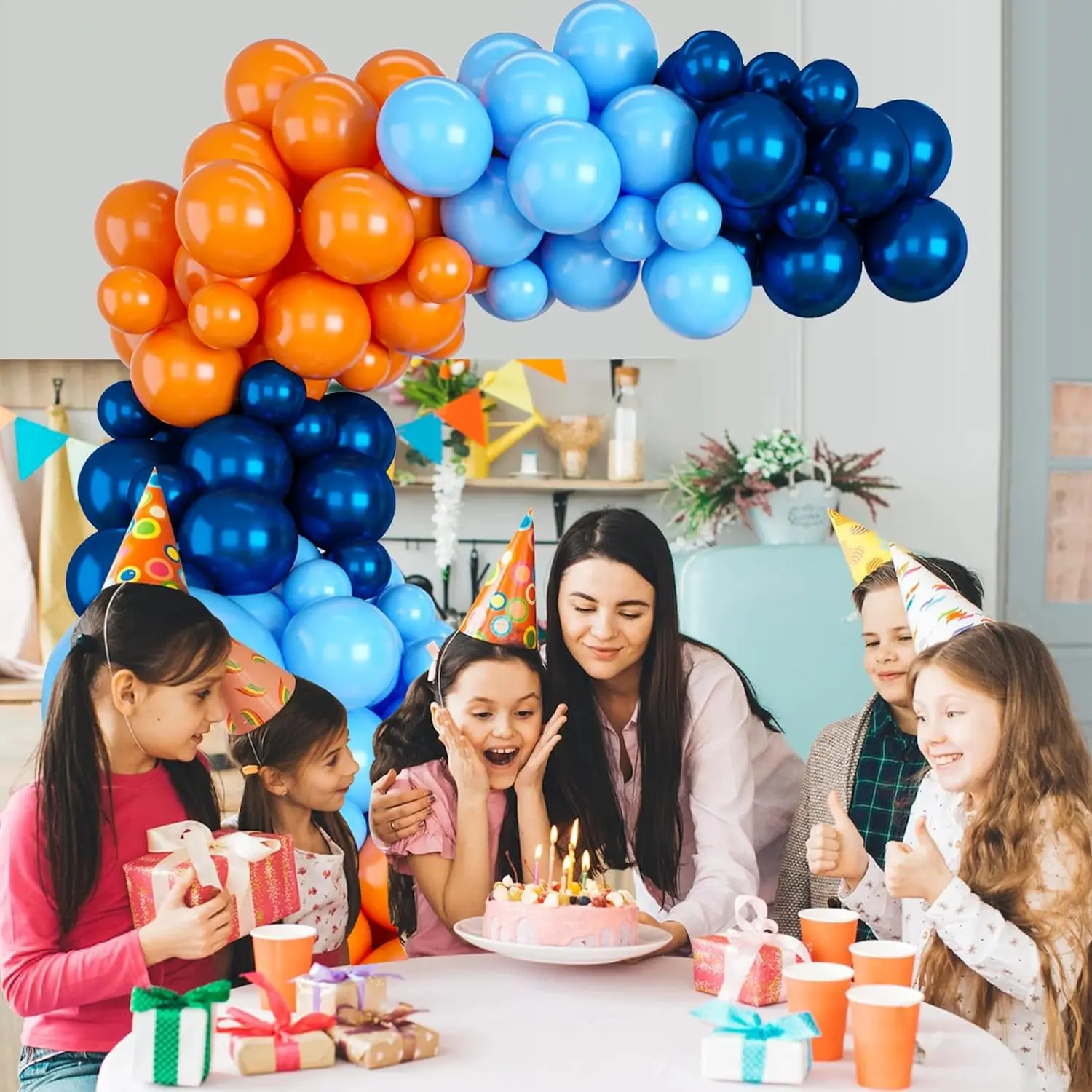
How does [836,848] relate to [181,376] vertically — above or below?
below

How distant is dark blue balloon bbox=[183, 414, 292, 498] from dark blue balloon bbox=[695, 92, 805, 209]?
2.21ft

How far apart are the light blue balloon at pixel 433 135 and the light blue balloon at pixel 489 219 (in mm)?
68

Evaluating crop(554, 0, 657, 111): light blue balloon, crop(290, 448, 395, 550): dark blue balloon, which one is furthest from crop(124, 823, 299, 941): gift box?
crop(554, 0, 657, 111): light blue balloon

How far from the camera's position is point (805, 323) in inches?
156

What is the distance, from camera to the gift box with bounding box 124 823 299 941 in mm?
1546

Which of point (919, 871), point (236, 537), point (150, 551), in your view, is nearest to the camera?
point (919, 871)

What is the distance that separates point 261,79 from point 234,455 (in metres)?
0.51

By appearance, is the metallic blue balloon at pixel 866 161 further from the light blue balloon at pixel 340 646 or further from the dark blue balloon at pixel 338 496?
the light blue balloon at pixel 340 646

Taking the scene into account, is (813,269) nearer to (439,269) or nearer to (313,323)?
(439,269)

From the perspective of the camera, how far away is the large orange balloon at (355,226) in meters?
1.75

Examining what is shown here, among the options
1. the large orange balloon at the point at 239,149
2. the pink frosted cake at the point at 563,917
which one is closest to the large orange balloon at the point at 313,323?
the large orange balloon at the point at 239,149

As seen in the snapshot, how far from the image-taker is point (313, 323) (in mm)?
1815

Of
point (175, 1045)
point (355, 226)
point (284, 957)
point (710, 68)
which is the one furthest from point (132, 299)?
point (175, 1045)

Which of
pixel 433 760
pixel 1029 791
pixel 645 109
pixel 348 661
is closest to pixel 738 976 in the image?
pixel 1029 791
